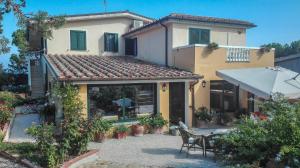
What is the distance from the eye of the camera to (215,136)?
13.9m

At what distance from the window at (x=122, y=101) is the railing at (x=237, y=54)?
259 inches

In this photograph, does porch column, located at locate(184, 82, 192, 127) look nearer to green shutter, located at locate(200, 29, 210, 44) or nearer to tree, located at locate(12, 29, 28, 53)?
green shutter, located at locate(200, 29, 210, 44)

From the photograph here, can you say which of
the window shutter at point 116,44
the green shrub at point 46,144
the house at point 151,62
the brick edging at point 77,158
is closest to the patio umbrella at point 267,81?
the house at point 151,62

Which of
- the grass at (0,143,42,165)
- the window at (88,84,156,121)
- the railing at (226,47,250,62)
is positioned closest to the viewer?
the grass at (0,143,42,165)

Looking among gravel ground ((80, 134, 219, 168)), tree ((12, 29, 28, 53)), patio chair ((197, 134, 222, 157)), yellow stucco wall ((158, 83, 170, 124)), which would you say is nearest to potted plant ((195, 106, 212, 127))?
yellow stucco wall ((158, 83, 170, 124))

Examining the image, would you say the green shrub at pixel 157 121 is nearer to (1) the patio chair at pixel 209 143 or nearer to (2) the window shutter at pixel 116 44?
(1) the patio chair at pixel 209 143

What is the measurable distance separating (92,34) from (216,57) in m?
11.8

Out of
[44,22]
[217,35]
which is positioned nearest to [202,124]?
[217,35]

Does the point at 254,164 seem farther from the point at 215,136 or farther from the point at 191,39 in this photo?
the point at 191,39

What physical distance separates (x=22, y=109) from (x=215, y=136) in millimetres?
18208

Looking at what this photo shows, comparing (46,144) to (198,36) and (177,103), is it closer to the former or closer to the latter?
(177,103)

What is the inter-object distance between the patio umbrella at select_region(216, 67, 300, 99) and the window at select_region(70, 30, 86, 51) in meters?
13.7

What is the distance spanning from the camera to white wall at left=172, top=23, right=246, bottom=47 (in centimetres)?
2308

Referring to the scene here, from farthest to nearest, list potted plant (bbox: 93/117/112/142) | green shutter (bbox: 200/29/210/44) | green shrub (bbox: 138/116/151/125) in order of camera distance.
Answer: green shutter (bbox: 200/29/210/44) < green shrub (bbox: 138/116/151/125) < potted plant (bbox: 93/117/112/142)
